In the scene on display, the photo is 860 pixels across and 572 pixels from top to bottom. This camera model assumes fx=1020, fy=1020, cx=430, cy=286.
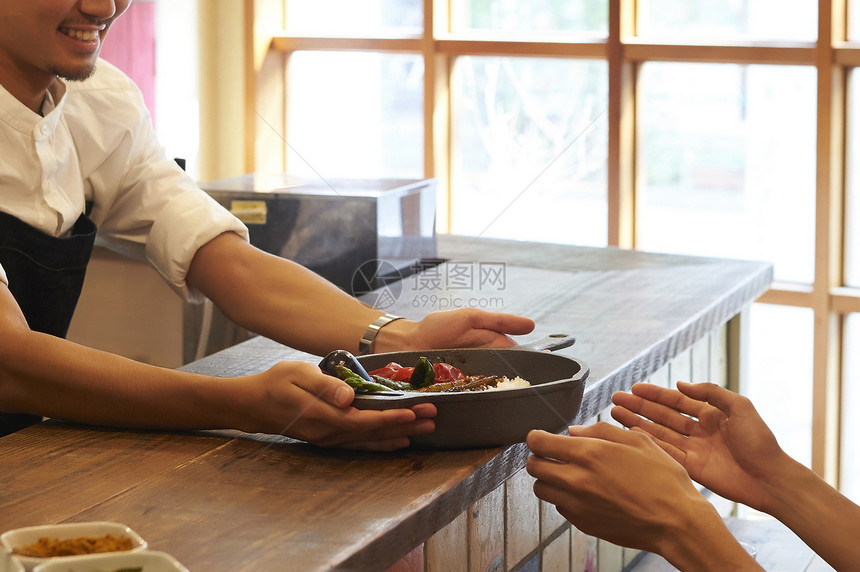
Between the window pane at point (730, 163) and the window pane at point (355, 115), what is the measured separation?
107 centimetres

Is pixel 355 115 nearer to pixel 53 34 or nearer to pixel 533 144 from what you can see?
pixel 533 144

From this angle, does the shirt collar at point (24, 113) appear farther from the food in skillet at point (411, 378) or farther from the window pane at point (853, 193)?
the window pane at point (853, 193)

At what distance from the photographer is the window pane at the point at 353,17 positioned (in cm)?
436

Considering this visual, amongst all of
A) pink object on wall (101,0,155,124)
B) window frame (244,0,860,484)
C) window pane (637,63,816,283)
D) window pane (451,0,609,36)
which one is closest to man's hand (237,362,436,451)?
window frame (244,0,860,484)

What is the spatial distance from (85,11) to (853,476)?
3.09 meters

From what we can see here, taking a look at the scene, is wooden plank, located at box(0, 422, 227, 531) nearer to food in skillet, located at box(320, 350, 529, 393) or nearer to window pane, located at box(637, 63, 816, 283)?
food in skillet, located at box(320, 350, 529, 393)

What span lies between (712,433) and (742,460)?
0.16 feet

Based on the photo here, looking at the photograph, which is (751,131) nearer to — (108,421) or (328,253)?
(328,253)

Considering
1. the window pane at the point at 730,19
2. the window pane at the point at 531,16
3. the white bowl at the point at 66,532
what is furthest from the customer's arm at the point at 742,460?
the window pane at the point at 531,16

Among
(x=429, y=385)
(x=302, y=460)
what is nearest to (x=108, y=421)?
(x=302, y=460)

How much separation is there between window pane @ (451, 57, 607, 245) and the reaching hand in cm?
255

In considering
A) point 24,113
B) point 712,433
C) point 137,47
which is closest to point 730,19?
point 137,47

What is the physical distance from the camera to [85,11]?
136cm

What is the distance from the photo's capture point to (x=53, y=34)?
1360 millimetres
